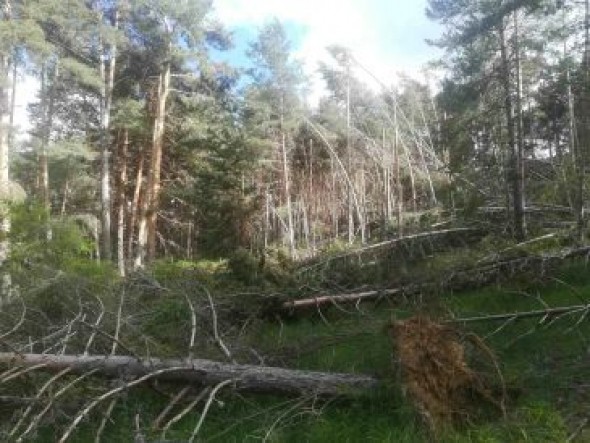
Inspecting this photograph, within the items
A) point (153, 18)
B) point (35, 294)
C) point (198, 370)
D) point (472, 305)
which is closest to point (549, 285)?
point (472, 305)

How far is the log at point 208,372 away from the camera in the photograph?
18.0ft

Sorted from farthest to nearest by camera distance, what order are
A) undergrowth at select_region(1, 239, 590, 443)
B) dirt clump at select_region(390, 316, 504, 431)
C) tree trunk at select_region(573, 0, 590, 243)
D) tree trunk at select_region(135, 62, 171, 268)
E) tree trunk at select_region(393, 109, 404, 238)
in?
tree trunk at select_region(135, 62, 171, 268)
tree trunk at select_region(393, 109, 404, 238)
tree trunk at select_region(573, 0, 590, 243)
undergrowth at select_region(1, 239, 590, 443)
dirt clump at select_region(390, 316, 504, 431)

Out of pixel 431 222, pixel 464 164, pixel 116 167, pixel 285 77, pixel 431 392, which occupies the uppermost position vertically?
pixel 285 77

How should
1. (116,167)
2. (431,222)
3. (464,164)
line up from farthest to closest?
(116,167)
(464,164)
(431,222)

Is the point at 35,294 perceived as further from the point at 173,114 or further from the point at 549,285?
the point at 173,114

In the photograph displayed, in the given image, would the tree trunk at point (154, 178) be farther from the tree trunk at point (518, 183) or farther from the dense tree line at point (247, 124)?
the tree trunk at point (518, 183)

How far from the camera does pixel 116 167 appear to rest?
27.9 meters

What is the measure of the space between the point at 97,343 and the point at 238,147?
1311 cm

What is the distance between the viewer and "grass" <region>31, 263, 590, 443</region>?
15.6 feet

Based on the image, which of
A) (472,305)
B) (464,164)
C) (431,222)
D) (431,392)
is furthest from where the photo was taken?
(464,164)

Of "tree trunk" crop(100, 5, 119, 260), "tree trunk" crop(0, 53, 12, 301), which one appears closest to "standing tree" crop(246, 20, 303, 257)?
"tree trunk" crop(100, 5, 119, 260)

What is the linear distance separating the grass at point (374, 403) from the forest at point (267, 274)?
0.08ft

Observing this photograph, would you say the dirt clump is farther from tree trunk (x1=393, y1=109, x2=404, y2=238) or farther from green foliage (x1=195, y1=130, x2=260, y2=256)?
green foliage (x1=195, y1=130, x2=260, y2=256)

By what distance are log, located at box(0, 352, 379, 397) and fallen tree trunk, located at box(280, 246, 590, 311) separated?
3.30 m
